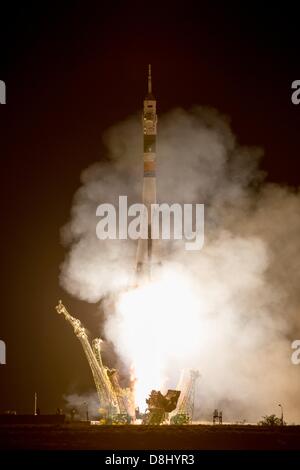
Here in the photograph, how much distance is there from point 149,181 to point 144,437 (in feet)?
87.9

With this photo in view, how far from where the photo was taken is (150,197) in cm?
10675

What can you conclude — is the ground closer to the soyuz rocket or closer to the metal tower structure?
the metal tower structure

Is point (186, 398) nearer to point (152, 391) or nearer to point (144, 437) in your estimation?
point (152, 391)

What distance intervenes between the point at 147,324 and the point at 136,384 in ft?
17.9

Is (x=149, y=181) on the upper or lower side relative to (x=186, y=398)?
upper

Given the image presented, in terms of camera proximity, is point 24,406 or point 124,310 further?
point 24,406

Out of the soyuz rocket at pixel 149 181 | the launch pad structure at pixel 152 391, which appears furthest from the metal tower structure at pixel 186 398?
the soyuz rocket at pixel 149 181

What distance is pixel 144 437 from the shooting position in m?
87.1

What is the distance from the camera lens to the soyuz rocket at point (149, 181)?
106 meters

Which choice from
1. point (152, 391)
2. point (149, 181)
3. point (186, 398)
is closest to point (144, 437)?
Answer: point (152, 391)

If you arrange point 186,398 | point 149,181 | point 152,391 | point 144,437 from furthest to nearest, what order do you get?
point 149,181 < point 186,398 < point 152,391 < point 144,437
